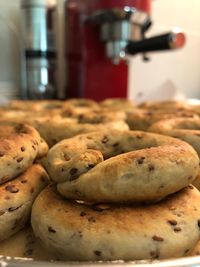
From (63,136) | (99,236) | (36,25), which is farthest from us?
(36,25)

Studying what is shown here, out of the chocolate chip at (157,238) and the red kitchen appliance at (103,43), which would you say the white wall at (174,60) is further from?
the chocolate chip at (157,238)

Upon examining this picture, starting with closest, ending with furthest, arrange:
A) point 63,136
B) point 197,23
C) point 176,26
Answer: point 63,136, point 176,26, point 197,23

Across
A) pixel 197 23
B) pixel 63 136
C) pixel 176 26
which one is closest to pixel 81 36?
pixel 63 136

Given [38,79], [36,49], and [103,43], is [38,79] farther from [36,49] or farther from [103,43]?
[103,43]

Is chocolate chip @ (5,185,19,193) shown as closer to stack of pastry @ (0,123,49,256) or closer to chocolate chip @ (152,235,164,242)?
stack of pastry @ (0,123,49,256)

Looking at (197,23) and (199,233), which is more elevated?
(197,23)

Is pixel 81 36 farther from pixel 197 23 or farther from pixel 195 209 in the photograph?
pixel 197 23

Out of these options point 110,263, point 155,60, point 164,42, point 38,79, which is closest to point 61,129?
point 110,263
